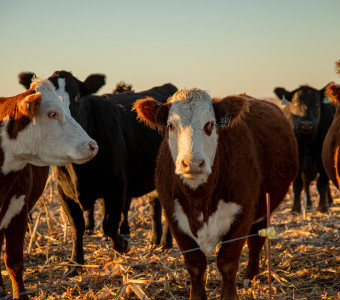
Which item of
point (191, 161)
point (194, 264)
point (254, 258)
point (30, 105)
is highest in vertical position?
point (30, 105)

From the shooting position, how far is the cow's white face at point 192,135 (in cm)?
394

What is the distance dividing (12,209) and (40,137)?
80 cm

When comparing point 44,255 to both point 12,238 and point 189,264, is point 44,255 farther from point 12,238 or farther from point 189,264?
point 189,264

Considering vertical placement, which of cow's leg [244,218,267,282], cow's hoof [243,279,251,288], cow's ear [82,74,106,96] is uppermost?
cow's ear [82,74,106,96]

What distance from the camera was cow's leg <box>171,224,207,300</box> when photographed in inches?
172

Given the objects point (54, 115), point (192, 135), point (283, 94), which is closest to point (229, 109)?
point (192, 135)

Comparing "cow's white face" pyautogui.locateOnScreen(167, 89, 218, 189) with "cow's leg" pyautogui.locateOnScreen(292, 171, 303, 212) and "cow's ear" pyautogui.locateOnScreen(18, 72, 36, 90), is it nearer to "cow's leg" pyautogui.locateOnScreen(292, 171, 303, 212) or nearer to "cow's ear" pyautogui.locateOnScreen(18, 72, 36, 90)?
"cow's ear" pyautogui.locateOnScreen(18, 72, 36, 90)

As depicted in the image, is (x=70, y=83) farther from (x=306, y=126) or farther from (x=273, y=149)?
(x=306, y=126)

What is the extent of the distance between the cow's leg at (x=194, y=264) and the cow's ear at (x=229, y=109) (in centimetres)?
96

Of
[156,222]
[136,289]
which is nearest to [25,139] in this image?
[136,289]

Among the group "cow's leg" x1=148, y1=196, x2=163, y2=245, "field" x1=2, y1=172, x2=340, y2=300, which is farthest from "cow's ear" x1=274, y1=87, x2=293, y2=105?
"cow's leg" x1=148, y1=196, x2=163, y2=245

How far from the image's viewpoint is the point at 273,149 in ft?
16.8

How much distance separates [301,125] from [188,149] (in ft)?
22.3

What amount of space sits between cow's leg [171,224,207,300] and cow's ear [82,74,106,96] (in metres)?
2.32
